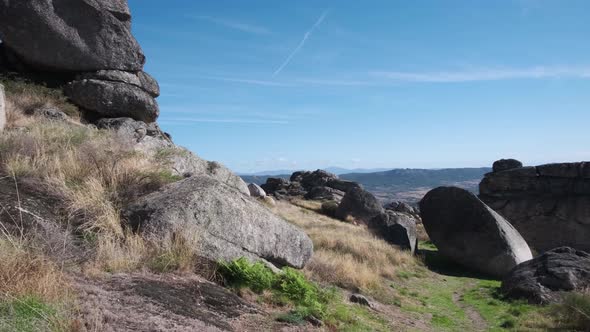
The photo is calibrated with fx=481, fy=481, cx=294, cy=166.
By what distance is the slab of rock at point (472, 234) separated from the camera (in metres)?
21.6

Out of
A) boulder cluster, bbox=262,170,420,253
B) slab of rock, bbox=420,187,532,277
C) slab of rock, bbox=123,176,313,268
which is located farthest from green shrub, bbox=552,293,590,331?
boulder cluster, bbox=262,170,420,253

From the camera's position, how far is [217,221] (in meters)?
8.34

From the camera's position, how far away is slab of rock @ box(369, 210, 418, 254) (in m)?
24.5

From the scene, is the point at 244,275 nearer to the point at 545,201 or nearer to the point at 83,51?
the point at 83,51

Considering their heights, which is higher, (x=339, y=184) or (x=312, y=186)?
(x=339, y=184)

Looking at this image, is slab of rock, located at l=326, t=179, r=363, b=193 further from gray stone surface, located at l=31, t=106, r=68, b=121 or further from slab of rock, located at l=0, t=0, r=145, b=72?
gray stone surface, located at l=31, t=106, r=68, b=121

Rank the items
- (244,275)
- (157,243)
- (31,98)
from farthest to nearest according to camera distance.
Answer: (31,98)
(244,275)
(157,243)

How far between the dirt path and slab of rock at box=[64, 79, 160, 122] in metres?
14.2

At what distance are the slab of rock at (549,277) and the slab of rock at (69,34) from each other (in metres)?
17.6

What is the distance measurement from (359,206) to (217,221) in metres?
28.7

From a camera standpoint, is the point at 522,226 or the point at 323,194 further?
the point at 323,194

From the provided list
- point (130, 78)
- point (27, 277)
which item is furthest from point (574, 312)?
point (130, 78)

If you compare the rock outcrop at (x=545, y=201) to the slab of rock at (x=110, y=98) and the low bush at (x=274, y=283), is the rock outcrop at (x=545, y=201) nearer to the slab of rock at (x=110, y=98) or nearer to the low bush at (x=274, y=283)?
the slab of rock at (x=110, y=98)

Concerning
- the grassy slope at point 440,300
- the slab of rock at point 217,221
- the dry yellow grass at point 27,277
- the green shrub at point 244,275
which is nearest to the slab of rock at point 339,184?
the grassy slope at point 440,300
